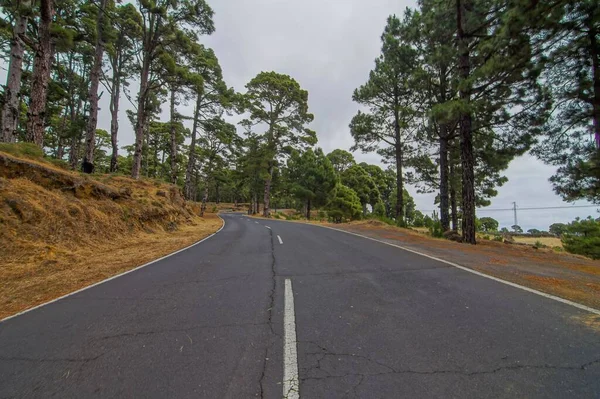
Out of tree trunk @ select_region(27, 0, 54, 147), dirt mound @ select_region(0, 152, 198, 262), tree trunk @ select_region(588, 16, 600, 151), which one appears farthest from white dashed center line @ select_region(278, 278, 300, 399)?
tree trunk @ select_region(588, 16, 600, 151)

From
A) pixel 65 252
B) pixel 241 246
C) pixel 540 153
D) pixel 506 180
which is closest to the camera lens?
pixel 65 252

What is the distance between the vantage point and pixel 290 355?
2604 millimetres

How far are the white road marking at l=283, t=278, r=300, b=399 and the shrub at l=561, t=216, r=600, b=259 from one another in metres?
16.1

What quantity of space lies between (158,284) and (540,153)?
47.5ft

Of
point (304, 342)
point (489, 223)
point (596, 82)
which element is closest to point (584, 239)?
point (596, 82)

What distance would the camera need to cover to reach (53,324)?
11.3 ft

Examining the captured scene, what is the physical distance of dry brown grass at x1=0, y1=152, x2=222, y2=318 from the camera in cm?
540

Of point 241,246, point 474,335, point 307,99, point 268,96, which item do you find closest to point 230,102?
point 268,96

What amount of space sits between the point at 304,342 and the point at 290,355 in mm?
285

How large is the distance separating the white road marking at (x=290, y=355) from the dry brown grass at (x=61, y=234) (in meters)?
4.06

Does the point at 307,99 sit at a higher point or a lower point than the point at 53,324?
higher

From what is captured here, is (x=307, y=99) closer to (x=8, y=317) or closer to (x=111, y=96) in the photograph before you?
(x=111, y=96)

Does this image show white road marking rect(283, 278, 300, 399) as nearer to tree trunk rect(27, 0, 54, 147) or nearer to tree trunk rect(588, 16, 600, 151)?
tree trunk rect(27, 0, 54, 147)

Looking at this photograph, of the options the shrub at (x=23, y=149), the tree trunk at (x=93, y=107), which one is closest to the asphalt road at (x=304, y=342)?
the shrub at (x=23, y=149)
